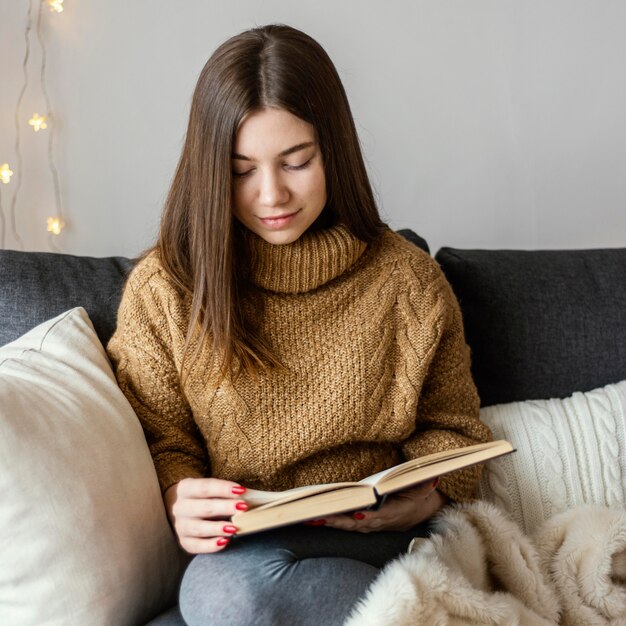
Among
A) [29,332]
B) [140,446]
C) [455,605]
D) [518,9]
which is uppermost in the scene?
[518,9]

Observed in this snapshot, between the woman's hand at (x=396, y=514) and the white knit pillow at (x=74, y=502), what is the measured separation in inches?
9.7

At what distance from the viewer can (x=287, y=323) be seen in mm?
1285

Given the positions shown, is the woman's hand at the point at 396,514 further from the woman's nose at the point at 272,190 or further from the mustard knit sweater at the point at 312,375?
the woman's nose at the point at 272,190

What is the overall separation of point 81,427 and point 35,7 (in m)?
1.00

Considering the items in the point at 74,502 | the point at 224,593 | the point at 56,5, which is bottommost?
the point at 224,593

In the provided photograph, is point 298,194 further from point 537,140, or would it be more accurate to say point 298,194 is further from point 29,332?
point 537,140

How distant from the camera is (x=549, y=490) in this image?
138cm

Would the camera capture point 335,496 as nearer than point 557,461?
Yes

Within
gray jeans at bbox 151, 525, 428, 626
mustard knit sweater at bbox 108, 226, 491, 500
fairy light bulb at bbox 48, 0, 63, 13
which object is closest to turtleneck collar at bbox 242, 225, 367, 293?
mustard knit sweater at bbox 108, 226, 491, 500

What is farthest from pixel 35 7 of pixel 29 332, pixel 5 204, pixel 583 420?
pixel 583 420

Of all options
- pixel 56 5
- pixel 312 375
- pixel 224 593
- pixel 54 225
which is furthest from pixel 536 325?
pixel 56 5

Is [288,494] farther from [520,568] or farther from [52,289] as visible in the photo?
[52,289]

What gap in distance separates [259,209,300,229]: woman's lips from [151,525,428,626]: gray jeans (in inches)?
17.4

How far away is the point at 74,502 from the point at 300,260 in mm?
496
